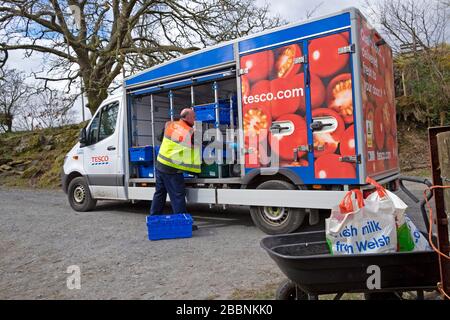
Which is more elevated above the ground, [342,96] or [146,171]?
[342,96]

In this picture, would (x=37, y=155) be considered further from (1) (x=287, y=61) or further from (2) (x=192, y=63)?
(1) (x=287, y=61)

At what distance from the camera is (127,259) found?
14.9 ft

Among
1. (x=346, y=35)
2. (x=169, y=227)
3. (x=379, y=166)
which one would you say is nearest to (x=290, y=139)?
(x=379, y=166)

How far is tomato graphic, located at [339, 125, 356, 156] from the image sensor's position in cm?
464

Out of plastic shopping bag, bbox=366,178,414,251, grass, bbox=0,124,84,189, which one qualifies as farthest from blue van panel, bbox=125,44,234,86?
grass, bbox=0,124,84,189

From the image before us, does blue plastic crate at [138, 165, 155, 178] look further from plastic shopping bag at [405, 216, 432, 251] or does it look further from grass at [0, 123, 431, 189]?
grass at [0, 123, 431, 189]

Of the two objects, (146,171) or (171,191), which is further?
(146,171)

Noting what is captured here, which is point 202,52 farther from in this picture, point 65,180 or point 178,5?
point 178,5

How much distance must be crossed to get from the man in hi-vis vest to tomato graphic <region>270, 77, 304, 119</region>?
1456 millimetres

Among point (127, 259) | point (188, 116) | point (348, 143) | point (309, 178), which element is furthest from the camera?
point (188, 116)

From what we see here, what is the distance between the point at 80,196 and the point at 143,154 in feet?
7.81

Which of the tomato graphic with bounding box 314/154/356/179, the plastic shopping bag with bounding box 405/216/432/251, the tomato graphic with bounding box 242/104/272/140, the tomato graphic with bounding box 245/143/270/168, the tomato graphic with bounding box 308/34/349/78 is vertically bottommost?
the plastic shopping bag with bounding box 405/216/432/251

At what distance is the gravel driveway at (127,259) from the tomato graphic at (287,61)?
2.29 meters
